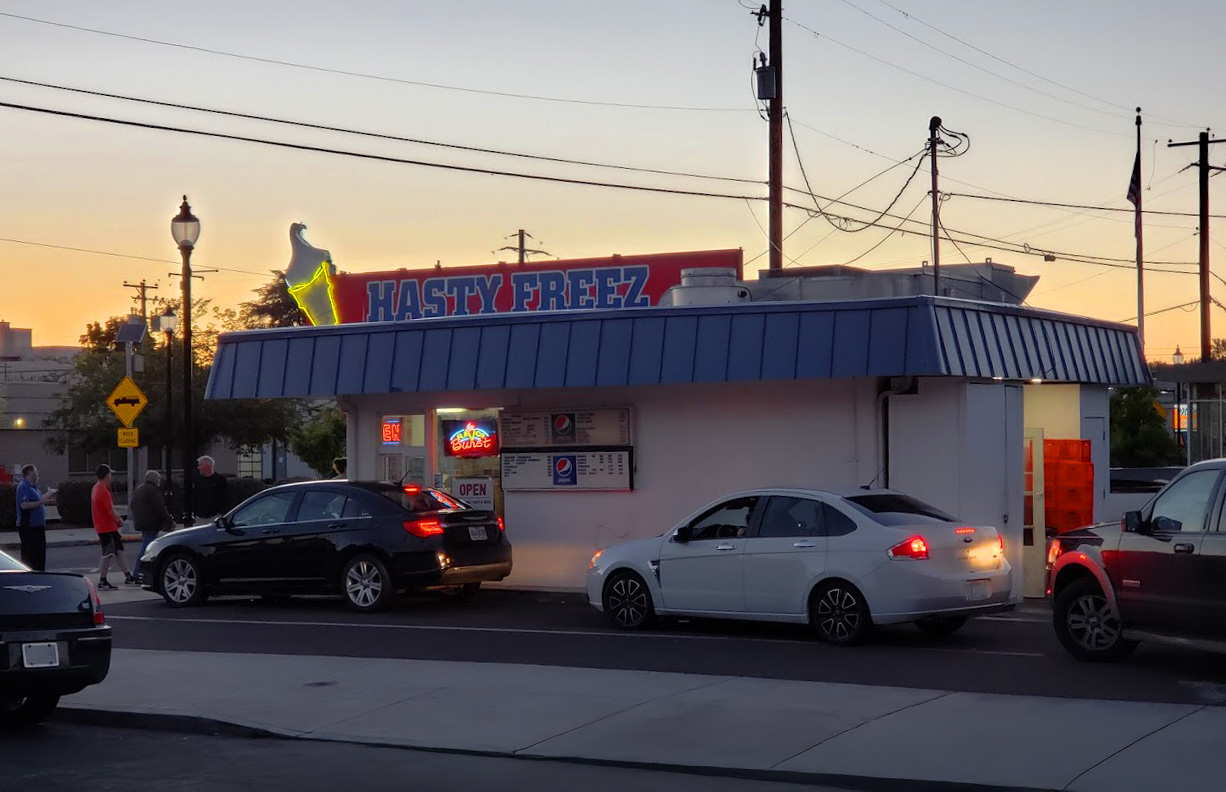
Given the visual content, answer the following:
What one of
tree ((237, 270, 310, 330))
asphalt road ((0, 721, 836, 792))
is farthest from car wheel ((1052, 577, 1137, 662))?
tree ((237, 270, 310, 330))

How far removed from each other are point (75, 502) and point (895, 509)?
33566 mm

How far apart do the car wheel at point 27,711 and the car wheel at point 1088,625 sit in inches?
329

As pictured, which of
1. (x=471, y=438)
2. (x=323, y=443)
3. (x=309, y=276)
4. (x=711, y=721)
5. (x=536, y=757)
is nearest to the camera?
(x=536, y=757)

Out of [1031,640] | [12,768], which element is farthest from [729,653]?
[12,768]

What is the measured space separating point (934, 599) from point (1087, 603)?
1412 millimetres

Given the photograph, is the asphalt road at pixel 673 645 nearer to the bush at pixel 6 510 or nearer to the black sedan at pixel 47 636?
the black sedan at pixel 47 636

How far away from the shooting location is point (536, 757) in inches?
397

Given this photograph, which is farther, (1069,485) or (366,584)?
(1069,485)

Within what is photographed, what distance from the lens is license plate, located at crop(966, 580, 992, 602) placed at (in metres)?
14.2

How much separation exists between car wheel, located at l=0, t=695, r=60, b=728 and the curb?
35 centimetres

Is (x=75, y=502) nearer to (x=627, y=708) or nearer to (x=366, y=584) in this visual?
(x=366, y=584)

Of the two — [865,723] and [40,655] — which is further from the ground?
[40,655]

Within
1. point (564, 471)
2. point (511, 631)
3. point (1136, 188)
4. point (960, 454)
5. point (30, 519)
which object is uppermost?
point (1136, 188)

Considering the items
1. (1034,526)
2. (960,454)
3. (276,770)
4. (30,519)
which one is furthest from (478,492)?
(276,770)
